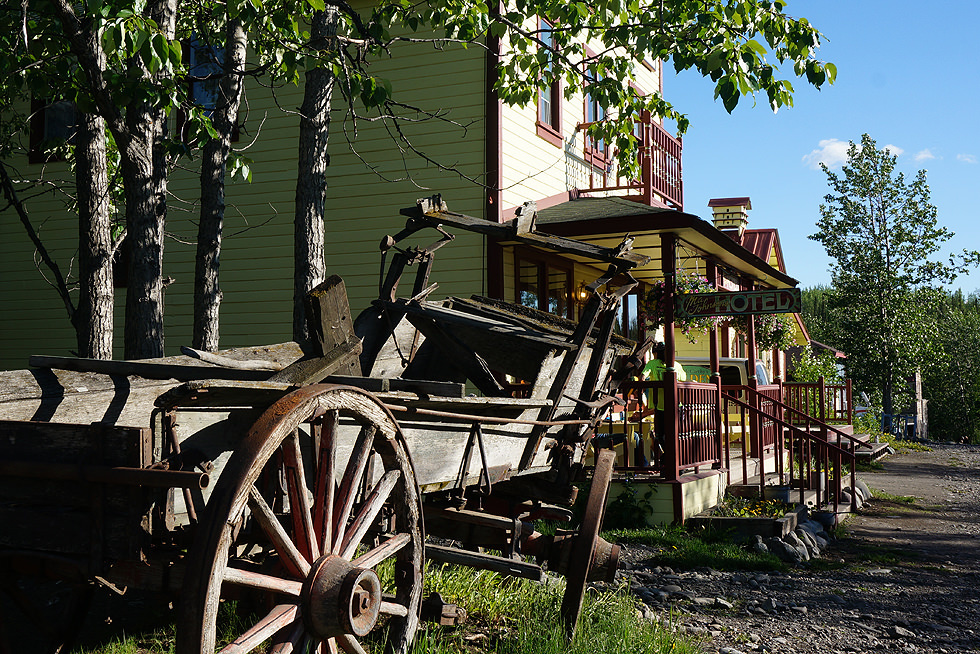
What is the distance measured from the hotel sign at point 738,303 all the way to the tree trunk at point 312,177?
14.3 ft

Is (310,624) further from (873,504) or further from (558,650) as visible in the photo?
(873,504)

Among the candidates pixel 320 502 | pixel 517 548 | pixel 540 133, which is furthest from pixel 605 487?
pixel 540 133

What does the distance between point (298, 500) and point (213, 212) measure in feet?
21.1

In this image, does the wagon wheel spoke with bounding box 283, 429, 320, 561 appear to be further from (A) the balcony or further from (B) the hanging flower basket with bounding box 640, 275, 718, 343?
(A) the balcony

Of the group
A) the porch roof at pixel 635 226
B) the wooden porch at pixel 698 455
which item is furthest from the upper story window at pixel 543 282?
the wooden porch at pixel 698 455

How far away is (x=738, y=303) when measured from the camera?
33.7 ft

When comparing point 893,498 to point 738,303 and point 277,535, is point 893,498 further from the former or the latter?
point 277,535

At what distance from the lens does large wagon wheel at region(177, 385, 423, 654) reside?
2.61 m

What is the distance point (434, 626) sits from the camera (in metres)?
5.27

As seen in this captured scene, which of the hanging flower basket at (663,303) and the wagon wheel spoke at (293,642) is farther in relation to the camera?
the hanging flower basket at (663,303)

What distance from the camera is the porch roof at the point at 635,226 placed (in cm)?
1042

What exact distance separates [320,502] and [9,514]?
3.44 feet

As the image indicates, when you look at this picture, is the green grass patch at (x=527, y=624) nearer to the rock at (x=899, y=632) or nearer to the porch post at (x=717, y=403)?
the rock at (x=899, y=632)

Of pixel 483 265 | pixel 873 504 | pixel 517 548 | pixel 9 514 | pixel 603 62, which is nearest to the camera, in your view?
pixel 9 514
